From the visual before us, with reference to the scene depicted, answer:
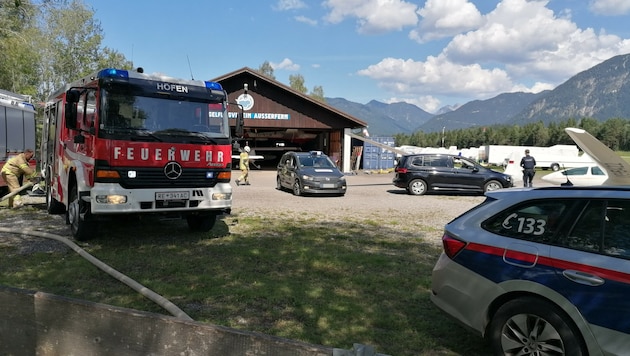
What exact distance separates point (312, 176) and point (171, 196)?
9374mm

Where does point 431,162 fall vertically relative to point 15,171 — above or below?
above

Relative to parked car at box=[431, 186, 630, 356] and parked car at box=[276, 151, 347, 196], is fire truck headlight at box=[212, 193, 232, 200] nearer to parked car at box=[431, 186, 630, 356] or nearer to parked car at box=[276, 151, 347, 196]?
parked car at box=[431, 186, 630, 356]

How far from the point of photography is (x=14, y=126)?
48.4 feet

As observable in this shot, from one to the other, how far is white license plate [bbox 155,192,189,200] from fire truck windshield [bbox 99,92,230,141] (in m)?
0.97

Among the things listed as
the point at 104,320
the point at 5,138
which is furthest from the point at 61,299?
the point at 5,138

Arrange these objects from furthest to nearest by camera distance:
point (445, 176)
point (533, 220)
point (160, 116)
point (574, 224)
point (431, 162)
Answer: point (431, 162)
point (445, 176)
point (160, 116)
point (533, 220)
point (574, 224)

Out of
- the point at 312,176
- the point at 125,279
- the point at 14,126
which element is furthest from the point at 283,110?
the point at 125,279

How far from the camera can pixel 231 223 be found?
10383mm

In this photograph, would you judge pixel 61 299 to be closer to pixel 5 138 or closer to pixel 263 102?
pixel 5 138

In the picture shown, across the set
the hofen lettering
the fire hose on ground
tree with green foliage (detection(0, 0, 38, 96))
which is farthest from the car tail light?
tree with green foliage (detection(0, 0, 38, 96))

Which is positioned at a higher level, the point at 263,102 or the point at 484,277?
the point at 263,102

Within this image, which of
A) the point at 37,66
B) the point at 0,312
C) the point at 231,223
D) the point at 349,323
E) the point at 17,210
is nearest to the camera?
the point at 0,312

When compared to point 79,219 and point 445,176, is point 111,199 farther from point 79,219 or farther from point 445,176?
point 445,176

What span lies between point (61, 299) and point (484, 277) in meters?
3.12
